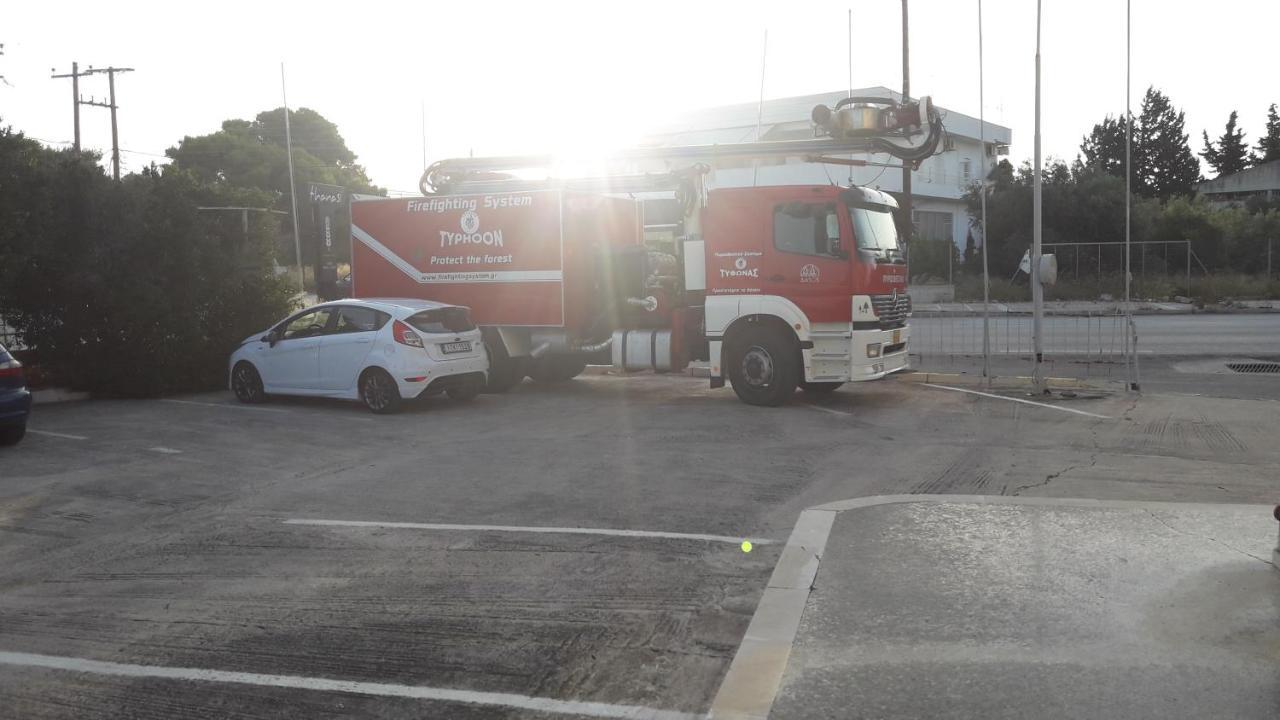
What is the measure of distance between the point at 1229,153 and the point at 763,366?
78.6 m

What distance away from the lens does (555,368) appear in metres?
17.5

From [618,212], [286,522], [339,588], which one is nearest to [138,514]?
[286,522]

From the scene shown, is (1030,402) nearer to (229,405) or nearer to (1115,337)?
(1115,337)

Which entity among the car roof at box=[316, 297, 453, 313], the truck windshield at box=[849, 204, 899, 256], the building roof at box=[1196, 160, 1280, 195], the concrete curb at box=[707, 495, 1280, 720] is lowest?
the concrete curb at box=[707, 495, 1280, 720]

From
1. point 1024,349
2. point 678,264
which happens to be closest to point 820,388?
point 678,264

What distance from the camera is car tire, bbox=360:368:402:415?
45.5 ft

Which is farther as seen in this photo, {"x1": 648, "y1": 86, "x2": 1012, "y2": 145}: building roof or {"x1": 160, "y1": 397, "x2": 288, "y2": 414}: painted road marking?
{"x1": 648, "y1": 86, "x2": 1012, "y2": 145}: building roof

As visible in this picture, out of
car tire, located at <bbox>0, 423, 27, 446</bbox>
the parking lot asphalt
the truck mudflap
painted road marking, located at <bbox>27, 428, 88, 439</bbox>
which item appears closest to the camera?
the parking lot asphalt

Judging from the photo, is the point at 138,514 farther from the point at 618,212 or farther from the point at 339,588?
the point at 618,212

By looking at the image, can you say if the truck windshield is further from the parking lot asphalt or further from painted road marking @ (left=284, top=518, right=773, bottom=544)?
painted road marking @ (left=284, top=518, right=773, bottom=544)

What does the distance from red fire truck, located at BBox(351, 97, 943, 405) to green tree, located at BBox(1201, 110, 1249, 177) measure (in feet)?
245

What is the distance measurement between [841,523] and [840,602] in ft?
5.46

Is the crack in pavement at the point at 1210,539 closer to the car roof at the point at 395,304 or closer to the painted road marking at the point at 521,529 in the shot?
the painted road marking at the point at 521,529

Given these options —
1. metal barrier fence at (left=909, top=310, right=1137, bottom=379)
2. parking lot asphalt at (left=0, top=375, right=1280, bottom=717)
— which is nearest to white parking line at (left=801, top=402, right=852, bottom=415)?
parking lot asphalt at (left=0, top=375, right=1280, bottom=717)
